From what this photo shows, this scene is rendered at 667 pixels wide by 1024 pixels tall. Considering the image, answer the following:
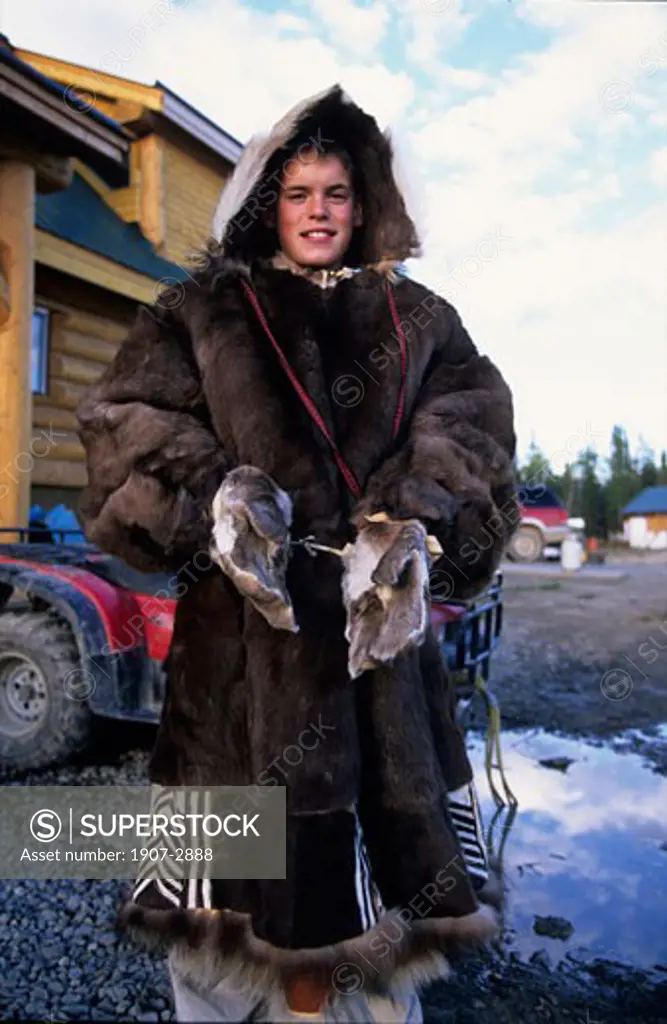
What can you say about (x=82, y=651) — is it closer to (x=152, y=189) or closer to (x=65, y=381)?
(x=65, y=381)

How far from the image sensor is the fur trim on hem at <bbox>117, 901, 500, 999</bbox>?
57.1 inches

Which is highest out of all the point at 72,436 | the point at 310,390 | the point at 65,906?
the point at 72,436

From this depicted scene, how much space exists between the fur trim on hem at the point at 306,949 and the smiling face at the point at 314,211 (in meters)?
1.53

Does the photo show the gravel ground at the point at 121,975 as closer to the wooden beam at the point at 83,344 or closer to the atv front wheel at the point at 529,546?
the wooden beam at the point at 83,344

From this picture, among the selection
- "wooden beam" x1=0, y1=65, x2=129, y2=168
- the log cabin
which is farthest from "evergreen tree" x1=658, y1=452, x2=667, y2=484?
"wooden beam" x1=0, y1=65, x2=129, y2=168

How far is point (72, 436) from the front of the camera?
8000 millimetres

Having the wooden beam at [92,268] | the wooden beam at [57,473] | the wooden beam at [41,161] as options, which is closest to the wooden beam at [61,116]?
the wooden beam at [41,161]

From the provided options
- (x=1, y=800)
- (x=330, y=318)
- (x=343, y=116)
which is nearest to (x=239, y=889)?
(x=330, y=318)

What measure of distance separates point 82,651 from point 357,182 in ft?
8.52

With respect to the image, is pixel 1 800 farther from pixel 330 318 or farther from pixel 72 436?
pixel 72 436

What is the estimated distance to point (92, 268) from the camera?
7793 millimetres

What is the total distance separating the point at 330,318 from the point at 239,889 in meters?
1.28

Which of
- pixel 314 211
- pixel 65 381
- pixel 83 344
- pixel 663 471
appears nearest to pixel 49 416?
pixel 65 381

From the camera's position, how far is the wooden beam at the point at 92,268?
7.14 meters
